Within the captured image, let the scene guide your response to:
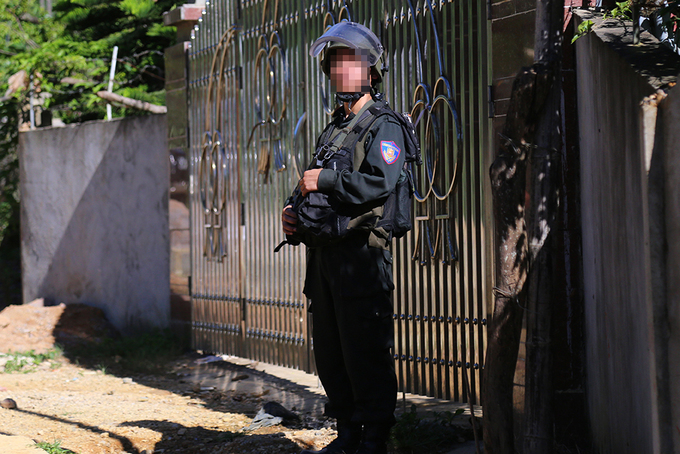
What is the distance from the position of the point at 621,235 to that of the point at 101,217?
6.85 meters

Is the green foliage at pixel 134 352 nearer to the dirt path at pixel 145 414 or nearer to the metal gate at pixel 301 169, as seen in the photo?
the dirt path at pixel 145 414

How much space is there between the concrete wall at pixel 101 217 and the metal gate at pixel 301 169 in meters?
0.93

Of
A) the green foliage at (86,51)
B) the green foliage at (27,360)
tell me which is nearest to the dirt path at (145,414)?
the green foliage at (27,360)

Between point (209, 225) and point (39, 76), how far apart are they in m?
4.36

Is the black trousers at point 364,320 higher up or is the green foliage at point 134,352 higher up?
the black trousers at point 364,320

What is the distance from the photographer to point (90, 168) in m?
8.49

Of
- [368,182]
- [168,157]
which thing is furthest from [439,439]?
[168,157]

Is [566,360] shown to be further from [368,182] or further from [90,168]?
[90,168]

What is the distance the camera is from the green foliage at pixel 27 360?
6.52 metres

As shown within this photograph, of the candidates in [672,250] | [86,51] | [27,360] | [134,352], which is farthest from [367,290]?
[86,51]

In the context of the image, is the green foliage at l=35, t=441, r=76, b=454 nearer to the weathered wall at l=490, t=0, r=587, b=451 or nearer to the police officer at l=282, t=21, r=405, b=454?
the police officer at l=282, t=21, r=405, b=454

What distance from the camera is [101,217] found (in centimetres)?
832

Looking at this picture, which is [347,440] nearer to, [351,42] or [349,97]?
[349,97]

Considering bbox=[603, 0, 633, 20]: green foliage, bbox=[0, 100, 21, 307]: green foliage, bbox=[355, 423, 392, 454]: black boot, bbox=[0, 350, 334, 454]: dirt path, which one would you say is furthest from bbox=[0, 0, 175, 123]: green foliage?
bbox=[603, 0, 633, 20]: green foliage
